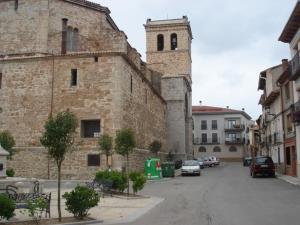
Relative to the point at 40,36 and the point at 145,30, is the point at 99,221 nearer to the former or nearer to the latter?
the point at 40,36

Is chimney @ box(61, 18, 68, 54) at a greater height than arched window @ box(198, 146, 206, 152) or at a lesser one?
greater

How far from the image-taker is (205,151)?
76.8 meters

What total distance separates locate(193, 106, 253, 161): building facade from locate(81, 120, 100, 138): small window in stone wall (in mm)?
51264

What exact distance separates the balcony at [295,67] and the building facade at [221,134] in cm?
5318

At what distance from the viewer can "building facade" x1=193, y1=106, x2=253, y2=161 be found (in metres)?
76.1

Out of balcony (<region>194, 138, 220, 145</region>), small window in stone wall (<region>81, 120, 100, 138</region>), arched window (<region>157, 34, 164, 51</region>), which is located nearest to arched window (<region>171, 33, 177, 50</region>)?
arched window (<region>157, 34, 164, 51</region>)

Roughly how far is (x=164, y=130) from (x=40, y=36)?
68.2 ft

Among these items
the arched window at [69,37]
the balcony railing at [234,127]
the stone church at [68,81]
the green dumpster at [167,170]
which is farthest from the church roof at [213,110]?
the arched window at [69,37]

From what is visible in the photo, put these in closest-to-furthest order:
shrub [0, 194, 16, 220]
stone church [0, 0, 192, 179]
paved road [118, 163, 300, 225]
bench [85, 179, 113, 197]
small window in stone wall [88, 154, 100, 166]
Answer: shrub [0, 194, 16, 220] < paved road [118, 163, 300, 225] < bench [85, 179, 113, 197] < small window in stone wall [88, 154, 100, 166] < stone church [0, 0, 192, 179]

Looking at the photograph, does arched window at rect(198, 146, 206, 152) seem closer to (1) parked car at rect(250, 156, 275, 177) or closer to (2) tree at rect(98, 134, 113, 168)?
(1) parked car at rect(250, 156, 275, 177)

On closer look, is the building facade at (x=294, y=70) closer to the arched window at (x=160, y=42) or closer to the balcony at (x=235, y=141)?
the arched window at (x=160, y=42)

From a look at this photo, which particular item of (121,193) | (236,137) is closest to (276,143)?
(121,193)

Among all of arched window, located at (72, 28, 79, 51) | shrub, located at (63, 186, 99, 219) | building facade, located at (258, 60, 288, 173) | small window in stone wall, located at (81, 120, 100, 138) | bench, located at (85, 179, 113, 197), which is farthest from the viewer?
arched window, located at (72, 28, 79, 51)

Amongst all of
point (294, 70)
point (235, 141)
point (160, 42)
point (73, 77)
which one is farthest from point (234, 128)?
point (294, 70)
